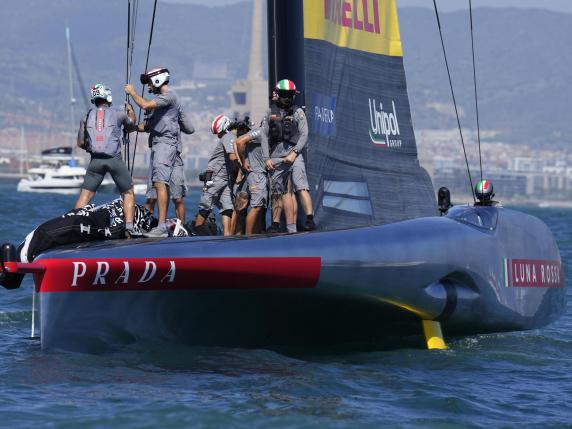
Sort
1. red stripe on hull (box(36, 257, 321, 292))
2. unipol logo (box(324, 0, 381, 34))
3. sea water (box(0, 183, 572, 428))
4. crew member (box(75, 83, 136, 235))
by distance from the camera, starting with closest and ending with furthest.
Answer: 1. sea water (box(0, 183, 572, 428))
2. red stripe on hull (box(36, 257, 321, 292))
3. crew member (box(75, 83, 136, 235))
4. unipol logo (box(324, 0, 381, 34))

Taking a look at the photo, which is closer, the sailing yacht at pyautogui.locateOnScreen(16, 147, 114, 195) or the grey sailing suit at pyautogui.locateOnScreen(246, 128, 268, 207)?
the grey sailing suit at pyautogui.locateOnScreen(246, 128, 268, 207)

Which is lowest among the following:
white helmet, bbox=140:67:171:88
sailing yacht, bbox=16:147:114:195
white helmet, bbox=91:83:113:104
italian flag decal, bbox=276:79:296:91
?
white helmet, bbox=91:83:113:104

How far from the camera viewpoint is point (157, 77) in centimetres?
917

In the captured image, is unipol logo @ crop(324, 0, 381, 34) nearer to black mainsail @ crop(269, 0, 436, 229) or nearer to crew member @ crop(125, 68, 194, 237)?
black mainsail @ crop(269, 0, 436, 229)

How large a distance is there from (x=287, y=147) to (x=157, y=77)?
1.00m

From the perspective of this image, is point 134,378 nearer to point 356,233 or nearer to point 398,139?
point 356,233

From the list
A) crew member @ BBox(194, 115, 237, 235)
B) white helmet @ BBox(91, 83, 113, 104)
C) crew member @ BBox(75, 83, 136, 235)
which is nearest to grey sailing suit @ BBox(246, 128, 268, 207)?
crew member @ BBox(194, 115, 237, 235)

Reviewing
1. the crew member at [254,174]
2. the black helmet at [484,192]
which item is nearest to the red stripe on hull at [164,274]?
the crew member at [254,174]

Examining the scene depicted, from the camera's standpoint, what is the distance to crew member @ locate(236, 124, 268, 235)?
9422 millimetres

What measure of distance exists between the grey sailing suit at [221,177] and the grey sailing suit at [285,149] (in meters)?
0.68

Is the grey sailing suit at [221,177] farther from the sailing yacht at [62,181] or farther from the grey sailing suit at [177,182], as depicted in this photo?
the sailing yacht at [62,181]

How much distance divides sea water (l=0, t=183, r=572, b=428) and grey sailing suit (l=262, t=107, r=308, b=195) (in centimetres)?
124

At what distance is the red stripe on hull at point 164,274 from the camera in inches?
300

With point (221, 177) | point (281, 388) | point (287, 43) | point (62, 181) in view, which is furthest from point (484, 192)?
point (62, 181)
